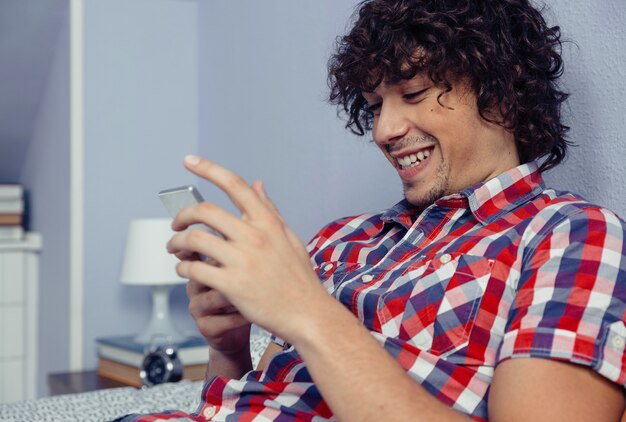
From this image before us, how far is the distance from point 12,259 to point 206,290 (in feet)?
7.77

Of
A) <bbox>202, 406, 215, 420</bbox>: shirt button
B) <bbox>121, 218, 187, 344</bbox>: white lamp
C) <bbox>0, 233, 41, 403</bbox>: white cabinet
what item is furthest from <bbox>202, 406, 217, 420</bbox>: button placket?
<bbox>0, 233, 41, 403</bbox>: white cabinet

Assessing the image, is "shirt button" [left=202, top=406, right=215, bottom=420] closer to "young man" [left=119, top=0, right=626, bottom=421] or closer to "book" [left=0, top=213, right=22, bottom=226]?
"young man" [left=119, top=0, right=626, bottom=421]

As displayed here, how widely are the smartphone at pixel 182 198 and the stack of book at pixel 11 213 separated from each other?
2.39 m

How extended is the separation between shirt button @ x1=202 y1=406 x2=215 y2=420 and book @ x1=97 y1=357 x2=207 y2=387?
138 cm

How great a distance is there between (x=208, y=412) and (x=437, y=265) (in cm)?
33

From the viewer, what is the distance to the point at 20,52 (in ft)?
9.23

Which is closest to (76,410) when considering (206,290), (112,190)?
(206,290)

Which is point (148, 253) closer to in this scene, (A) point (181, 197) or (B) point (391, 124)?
(B) point (391, 124)

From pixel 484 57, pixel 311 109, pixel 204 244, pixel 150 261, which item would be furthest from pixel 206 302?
pixel 150 261

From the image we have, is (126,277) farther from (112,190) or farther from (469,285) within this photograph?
(469,285)

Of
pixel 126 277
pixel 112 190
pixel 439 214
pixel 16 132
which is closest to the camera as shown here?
pixel 439 214

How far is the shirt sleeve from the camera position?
823 millimetres

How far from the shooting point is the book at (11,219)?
3076mm

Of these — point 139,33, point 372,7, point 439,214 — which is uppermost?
point 139,33
